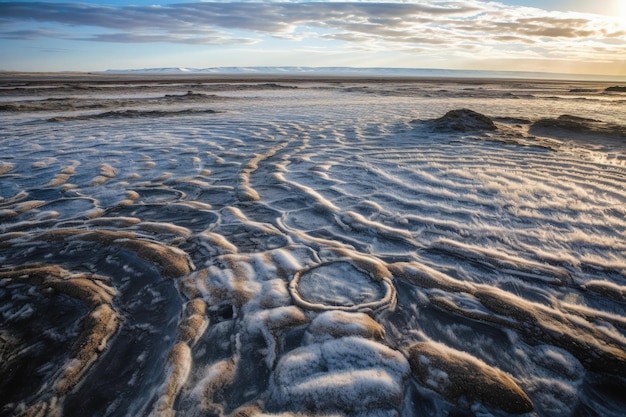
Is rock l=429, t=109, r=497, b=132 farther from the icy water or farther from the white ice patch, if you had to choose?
the white ice patch

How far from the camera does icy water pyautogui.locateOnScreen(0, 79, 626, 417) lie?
48.4 inches

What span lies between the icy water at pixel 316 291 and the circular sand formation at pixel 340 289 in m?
0.01

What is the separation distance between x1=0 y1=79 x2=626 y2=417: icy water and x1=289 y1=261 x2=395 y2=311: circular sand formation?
1 cm

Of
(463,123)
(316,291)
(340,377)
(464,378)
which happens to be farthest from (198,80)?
(464,378)

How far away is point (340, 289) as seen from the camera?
180 centimetres

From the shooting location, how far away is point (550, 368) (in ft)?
4.36

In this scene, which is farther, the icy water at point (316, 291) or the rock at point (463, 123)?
the rock at point (463, 123)

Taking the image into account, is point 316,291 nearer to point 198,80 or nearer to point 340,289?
point 340,289

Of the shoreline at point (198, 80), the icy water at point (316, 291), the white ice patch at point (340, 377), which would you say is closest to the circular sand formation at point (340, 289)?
the icy water at point (316, 291)

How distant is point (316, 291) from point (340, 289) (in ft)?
0.42

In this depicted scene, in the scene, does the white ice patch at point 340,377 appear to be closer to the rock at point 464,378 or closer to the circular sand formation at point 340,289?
the rock at point 464,378

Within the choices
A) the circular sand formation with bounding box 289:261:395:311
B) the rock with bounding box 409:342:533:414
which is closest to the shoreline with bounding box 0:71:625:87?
the circular sand formation with bounding box 289:261:395:311

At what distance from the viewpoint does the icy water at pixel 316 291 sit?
123 centimetres

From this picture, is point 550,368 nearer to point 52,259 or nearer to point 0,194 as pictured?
point 52,259
